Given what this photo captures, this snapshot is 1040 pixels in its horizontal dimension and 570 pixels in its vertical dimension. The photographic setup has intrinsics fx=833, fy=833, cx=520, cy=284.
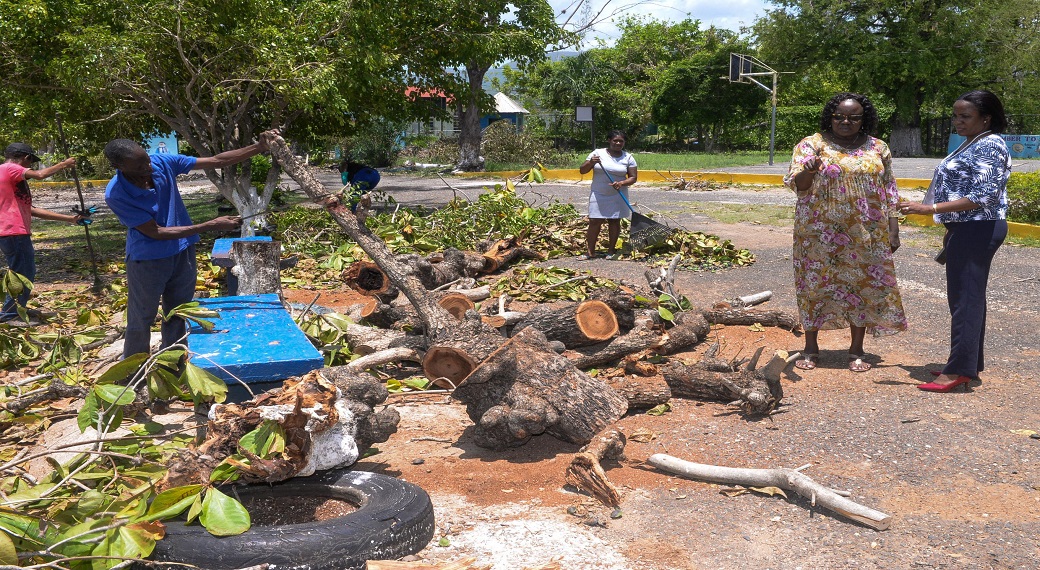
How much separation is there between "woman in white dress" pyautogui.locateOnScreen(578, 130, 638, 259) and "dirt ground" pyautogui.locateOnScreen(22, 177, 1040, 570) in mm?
3514

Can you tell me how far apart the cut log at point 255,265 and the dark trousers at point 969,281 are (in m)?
4.72

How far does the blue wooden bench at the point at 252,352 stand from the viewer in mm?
3824

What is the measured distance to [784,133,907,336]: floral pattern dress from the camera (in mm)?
5165

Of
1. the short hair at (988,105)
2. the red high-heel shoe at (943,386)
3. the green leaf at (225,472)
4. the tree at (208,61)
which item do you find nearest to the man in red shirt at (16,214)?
the tree at (208,61)

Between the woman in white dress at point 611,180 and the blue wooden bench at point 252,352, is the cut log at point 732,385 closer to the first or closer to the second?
the blue wooden bench at point 252,352

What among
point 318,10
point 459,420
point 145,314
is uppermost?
point 318,10

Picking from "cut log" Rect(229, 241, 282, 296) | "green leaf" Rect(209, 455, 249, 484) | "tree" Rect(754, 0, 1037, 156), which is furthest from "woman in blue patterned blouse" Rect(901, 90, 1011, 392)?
"tree" Rect(754, 0, 1037, 156)

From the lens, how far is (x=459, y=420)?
192 inches

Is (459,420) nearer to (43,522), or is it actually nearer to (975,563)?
(43,522)

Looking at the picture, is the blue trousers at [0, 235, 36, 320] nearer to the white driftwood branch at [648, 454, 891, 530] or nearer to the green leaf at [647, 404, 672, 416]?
the green leaf at [647, 404, 672, 416]

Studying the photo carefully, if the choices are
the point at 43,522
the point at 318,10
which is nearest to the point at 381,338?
the point at 43,522

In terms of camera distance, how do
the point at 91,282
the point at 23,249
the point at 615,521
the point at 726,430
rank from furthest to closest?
the point at 91,282
the point at 23,249
the point at 726,430
the point at 615,521

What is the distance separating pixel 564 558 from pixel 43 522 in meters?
1.89

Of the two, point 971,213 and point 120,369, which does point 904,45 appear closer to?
point 971,213
